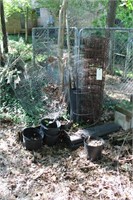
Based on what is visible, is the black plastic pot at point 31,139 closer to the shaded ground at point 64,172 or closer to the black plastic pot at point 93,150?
the shaded ground at point 64,172

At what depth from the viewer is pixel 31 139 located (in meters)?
3.45

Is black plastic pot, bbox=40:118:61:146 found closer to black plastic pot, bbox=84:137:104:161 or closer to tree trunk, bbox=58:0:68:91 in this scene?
black plastic pot, bbox=84:137:104:161

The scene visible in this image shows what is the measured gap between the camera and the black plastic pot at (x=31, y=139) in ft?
11.3

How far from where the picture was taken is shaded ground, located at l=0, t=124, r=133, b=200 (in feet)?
8.77

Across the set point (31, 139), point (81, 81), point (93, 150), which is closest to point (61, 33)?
point (81, 81)

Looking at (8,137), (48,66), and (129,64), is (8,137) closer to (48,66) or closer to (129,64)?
(48,66)

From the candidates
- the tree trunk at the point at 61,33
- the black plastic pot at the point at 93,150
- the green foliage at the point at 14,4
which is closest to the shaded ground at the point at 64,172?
the black plastic pot at the point at 93,150

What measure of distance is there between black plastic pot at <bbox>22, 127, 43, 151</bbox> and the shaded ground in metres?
0.09

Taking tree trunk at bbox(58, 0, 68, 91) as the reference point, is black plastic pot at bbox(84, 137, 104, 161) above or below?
below

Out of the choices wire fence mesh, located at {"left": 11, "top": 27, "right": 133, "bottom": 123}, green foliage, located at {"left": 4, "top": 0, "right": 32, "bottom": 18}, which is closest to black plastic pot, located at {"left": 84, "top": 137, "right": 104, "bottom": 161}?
wire fence mesh, located at {"left": 11, "top": 27, "right": 133, "bottom": 123}

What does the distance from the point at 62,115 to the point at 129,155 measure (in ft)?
4.55

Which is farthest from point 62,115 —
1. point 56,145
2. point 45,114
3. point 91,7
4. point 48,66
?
point 91,7

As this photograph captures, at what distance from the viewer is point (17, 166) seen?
124 inches

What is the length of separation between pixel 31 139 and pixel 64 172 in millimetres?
727
